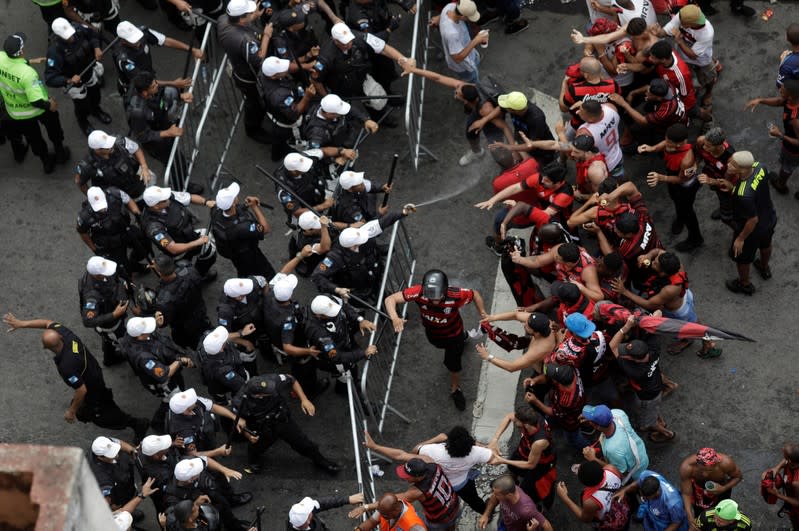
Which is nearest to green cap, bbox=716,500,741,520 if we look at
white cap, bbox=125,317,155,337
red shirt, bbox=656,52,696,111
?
red shirt, bbox=656,52,696,111

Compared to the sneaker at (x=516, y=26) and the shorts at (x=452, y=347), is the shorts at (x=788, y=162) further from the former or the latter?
the shorts at (x=452, y=347)

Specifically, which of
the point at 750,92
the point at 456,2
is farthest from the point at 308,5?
the point at 750,92

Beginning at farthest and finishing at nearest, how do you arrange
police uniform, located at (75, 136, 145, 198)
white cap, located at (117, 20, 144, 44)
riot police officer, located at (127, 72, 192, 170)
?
white cap, located at (117, 20, 144, 44) < riot police officer, located at (127, 72, 192, 170) < police uniform, located at (75, 136, 145, 198)

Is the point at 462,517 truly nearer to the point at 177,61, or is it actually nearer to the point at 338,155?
the point at 338,155

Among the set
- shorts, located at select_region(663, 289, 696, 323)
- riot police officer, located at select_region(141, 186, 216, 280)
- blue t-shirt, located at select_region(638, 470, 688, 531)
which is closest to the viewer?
blue t-shirt, located at select_region(638, 470, 688, 531)

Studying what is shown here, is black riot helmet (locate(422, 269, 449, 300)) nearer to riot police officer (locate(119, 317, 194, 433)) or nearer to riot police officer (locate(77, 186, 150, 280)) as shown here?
riot police officer (locate(119, 317, 194, 433))

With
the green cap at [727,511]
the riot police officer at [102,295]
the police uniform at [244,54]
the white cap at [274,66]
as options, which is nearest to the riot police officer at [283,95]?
the white cap at [274,66]

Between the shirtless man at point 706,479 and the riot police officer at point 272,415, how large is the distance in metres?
3.42

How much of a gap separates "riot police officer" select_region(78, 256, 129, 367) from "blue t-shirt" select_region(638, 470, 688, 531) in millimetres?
5363

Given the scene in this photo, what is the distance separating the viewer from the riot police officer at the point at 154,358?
1125 centimetres

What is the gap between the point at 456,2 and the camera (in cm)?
1373

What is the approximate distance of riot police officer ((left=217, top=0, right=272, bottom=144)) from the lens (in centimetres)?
1352

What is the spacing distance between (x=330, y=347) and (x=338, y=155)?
2.60 metres

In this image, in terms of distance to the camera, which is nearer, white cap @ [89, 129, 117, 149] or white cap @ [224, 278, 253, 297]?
white cap @ [224, 278, 253, 297]
